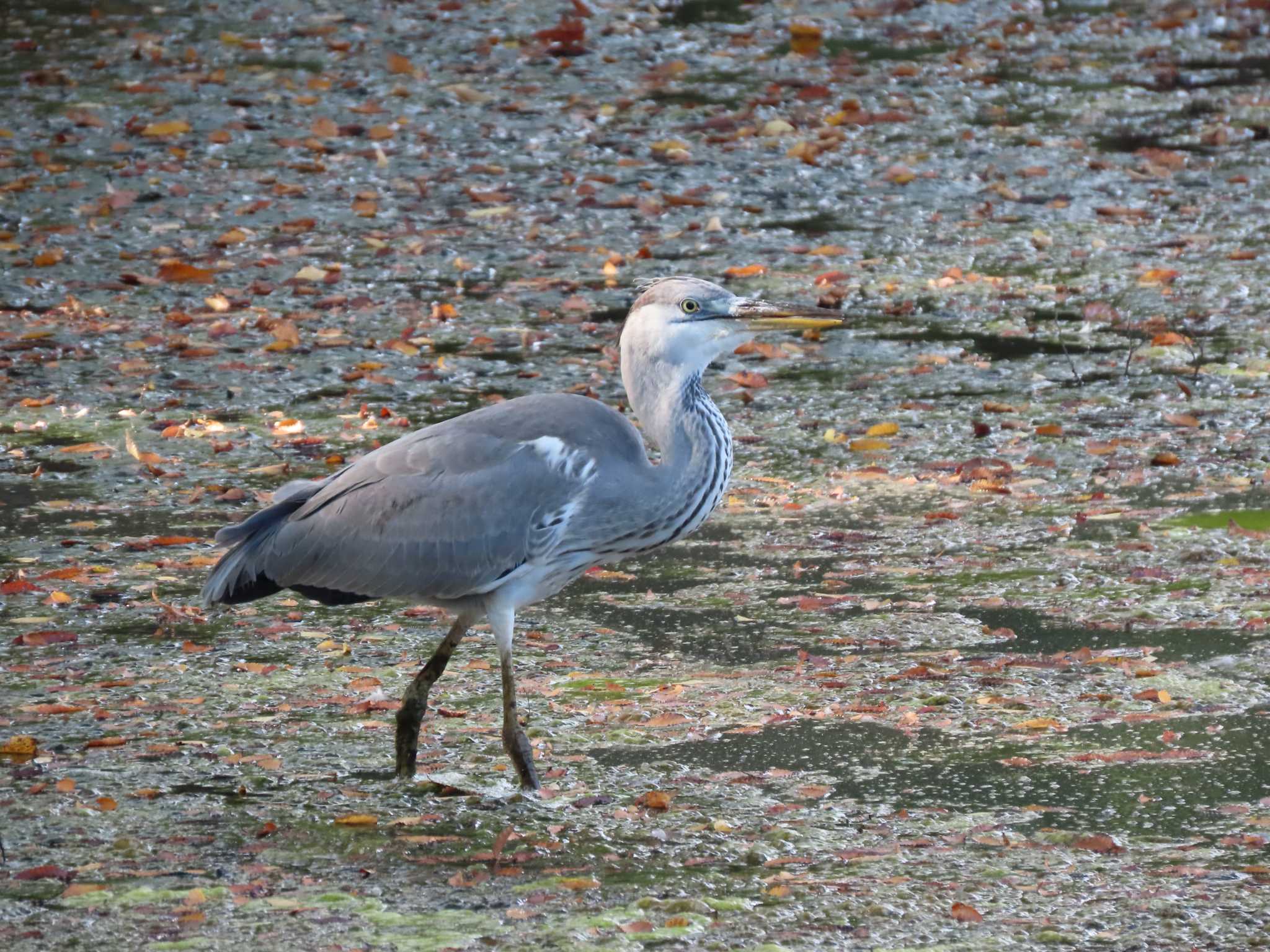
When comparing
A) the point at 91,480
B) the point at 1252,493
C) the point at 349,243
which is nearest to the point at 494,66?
the point at 349,243

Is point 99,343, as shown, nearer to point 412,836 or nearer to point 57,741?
point 57,741

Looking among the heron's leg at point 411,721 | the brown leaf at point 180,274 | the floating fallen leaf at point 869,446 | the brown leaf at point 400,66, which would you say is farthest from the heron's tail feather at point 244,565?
the brown leaf at point 400,66

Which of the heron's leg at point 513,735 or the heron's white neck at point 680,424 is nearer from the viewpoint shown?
the heron's leg at point 513,735

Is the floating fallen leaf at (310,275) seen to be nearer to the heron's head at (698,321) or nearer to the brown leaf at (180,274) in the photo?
the brown leaf at (180,274)

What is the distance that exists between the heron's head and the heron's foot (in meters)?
1.20

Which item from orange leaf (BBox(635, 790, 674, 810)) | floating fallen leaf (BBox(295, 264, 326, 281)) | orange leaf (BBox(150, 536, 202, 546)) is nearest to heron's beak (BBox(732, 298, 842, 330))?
orange leaf (BBox(635, 790, 674, 810))

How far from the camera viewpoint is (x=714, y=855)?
461 cm

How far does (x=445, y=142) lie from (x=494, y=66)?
173cm

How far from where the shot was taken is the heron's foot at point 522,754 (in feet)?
16.5

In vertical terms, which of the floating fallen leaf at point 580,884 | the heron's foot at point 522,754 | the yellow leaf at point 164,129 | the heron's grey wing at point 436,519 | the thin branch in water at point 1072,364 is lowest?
the floating fallen leaf at point 580,884

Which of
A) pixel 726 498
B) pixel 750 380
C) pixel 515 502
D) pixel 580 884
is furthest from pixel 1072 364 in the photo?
pixel 580 884

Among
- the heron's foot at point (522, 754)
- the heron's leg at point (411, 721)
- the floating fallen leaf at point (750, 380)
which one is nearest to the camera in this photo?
the heron's foot at point (522, 754)

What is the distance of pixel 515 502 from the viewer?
5191 millimetres

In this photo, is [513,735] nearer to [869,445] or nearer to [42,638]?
[42,638]
